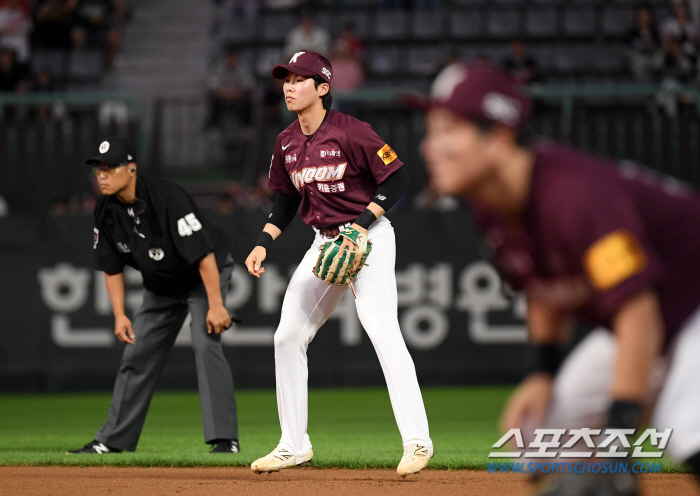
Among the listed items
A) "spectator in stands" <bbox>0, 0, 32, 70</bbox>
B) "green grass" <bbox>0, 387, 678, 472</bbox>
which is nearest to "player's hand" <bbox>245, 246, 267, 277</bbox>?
"green grass" <bbox>0, 387, 678, 472</bbox>

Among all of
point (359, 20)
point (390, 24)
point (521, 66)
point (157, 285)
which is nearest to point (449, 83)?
point (157, 285)

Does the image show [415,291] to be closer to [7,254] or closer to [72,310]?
[72,310]

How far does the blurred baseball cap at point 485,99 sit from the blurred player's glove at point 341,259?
2.69 m

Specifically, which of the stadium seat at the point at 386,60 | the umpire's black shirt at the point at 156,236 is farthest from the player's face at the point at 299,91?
the stadium seat at the point at 386,60

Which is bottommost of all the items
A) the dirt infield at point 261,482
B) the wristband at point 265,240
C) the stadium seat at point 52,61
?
the dirt infield at point 261,482

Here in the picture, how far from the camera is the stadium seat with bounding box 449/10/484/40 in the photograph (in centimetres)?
1645

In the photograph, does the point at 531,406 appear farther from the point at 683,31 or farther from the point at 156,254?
the point at 683,31

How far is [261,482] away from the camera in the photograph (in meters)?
5.61

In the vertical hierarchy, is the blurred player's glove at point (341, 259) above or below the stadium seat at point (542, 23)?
below

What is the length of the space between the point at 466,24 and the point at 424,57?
97cm

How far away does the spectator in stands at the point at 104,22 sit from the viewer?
56.3ft

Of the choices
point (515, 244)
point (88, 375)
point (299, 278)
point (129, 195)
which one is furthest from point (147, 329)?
point (88, 375)

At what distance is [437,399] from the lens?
1075cm

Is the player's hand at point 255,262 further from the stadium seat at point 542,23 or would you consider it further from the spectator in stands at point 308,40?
the stadium seat at point 542,23
